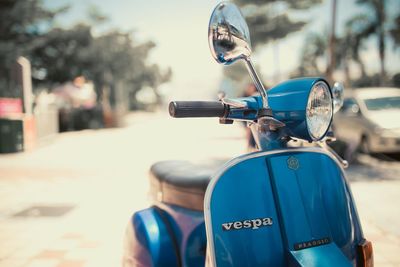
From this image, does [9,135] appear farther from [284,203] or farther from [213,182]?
[284,203]

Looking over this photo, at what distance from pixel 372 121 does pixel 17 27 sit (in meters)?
15.9

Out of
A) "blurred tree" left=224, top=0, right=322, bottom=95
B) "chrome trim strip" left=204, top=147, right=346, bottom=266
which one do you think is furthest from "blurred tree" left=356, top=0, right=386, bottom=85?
"chrome trim strip" left=204, top=147, right=346, bottom=266

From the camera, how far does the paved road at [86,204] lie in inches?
129

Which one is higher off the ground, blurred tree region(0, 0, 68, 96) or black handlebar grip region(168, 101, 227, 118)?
blurred tree region(0, 0, 68, 96)

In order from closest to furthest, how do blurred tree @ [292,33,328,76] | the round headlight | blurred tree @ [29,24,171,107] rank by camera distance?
the round headlight → blurred tree @ [29,24,171,107] → blurred tree @ [292,33,328,76]

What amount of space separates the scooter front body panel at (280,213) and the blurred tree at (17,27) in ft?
52.1

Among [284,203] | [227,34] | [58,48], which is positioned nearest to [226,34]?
[227,34]

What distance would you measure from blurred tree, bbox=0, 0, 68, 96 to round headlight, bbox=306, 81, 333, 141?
1595 cm

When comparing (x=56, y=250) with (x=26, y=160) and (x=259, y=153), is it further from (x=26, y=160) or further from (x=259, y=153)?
(x=26, y=160)

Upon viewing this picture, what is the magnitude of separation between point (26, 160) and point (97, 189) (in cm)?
411

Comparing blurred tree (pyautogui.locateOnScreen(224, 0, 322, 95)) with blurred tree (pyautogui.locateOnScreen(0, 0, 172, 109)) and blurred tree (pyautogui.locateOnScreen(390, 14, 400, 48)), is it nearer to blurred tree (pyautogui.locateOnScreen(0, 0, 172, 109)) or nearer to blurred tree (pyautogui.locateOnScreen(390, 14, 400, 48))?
blurred tree (pyautogui.locateOnScreen(0, 0, 172, 109))

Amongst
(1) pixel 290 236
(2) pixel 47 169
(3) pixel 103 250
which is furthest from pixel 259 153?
(2) pixel 47 169

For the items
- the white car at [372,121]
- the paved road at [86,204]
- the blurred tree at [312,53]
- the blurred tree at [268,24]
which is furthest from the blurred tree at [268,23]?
the blurred tree at [312,53]

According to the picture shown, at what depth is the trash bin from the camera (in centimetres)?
998
